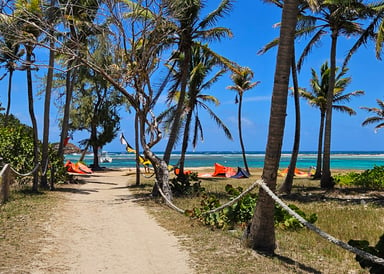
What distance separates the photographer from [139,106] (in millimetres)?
13164

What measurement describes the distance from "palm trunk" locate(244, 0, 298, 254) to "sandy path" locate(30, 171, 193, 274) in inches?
51.3

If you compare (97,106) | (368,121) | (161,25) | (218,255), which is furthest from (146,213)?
(368,121)

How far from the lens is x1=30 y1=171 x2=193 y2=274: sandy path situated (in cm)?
541

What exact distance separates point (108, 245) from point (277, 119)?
137 inches

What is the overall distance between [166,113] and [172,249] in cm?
1670

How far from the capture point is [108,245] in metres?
6.71

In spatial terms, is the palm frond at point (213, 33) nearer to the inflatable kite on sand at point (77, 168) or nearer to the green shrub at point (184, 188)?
the green shrub at point (184, 188)

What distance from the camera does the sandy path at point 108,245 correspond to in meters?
5.41

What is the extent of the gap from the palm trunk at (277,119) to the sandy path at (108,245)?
1303 millimetres

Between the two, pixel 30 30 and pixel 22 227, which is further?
pixel 30 30

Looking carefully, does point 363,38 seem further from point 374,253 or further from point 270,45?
point 374,253

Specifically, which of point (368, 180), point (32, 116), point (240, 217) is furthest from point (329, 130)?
point (32, 116)

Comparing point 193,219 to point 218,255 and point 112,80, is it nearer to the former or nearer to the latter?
point 218,255

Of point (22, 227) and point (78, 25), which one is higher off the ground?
point (78, 25)
